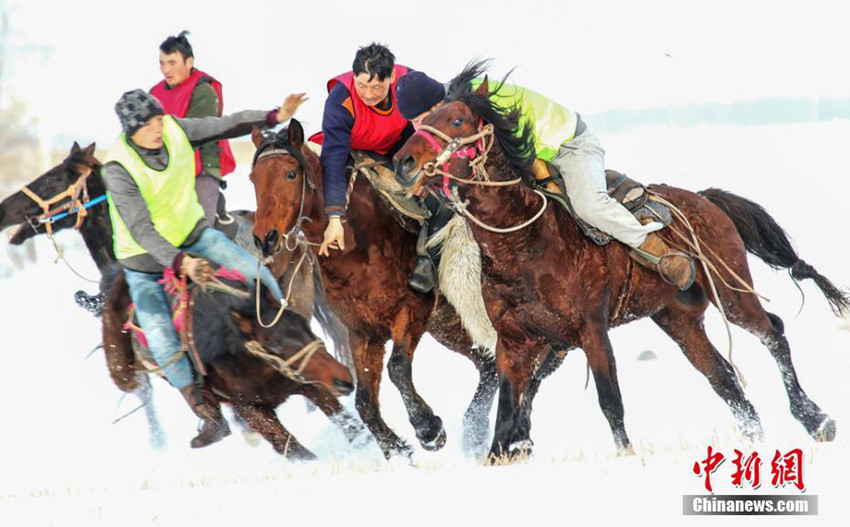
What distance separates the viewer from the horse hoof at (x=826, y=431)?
677cm

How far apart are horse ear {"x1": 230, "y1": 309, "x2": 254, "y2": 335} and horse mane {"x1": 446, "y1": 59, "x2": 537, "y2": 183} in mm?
1600

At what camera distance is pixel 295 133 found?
20.3ft

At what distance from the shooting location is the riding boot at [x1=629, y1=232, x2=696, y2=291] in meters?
6.16

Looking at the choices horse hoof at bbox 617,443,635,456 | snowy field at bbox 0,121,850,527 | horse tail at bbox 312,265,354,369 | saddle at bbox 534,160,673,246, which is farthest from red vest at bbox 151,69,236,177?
horse hoof at bbox 617,443,635,456

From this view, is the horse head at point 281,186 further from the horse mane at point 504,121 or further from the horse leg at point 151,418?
the horse leg at point 151,418

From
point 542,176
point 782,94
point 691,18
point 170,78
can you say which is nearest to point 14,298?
point 170,78

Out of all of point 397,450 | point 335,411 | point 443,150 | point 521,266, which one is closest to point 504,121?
point 443,150

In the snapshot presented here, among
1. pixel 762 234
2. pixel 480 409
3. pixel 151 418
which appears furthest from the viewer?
pixel 151 418

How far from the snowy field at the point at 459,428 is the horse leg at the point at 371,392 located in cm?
14

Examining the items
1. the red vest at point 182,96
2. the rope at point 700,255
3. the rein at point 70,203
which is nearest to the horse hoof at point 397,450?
the rope at point 700,255

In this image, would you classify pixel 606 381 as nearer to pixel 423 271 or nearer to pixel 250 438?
pixel 423 271

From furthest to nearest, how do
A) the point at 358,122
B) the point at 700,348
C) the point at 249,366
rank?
the point at 700,348, the point at 358,122, the point at 249,366

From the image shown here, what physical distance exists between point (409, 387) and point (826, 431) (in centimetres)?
264

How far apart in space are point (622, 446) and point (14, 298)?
44.4 feet
